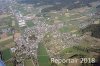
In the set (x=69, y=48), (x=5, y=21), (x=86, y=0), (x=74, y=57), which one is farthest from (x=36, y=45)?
(x=86, y=0)

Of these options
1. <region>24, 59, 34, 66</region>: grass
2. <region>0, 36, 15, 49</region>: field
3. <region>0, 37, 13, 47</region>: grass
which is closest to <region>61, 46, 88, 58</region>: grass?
<region>24, 59, 34, 66</region>: grass

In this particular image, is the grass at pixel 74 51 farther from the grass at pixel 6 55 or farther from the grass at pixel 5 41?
the grass at pixel 5 41

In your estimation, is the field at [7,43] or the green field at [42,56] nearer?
the green field at [42,56]

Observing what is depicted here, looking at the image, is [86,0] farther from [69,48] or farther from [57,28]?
[69,48]

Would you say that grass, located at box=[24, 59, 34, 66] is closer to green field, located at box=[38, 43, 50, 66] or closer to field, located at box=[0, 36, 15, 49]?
green field, located at box=[38, 43, 50, 66]

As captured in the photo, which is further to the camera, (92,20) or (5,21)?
(5,21)

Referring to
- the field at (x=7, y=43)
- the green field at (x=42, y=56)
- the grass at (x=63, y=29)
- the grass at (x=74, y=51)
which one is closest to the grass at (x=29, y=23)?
the field at (x=7, y=43)

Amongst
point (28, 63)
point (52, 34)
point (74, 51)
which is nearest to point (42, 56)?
point (28, 63)

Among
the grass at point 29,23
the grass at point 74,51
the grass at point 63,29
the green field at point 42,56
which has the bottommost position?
the grass at point 29,23
